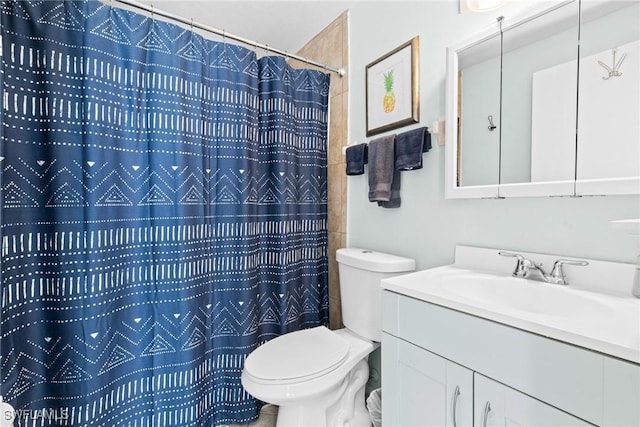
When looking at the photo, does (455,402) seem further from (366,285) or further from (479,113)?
(479,113)

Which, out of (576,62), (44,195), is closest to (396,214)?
(576,62)

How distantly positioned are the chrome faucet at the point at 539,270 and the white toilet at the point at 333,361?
1.43 ft

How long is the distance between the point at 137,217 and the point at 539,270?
1.55 metres

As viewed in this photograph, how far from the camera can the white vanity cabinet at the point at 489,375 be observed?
0.59 metres

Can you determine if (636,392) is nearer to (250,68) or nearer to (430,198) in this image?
(430,198)

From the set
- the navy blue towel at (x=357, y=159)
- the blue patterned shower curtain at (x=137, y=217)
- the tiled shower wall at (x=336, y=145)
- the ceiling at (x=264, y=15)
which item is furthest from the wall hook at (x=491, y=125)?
the ceiling at (x=264, y=15)

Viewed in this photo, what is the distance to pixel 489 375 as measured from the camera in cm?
76

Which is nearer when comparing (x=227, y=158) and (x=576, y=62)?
(x=576, y=62)

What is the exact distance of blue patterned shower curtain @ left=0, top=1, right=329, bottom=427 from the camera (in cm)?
110

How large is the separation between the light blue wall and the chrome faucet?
48 millimetres

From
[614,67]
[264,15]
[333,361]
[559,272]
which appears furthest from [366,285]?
[264,15]

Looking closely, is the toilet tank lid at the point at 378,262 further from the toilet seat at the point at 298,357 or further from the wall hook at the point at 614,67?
the wall hook at the point at 614,67

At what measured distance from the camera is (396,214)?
5.06ft

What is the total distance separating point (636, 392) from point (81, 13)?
6.46ft
